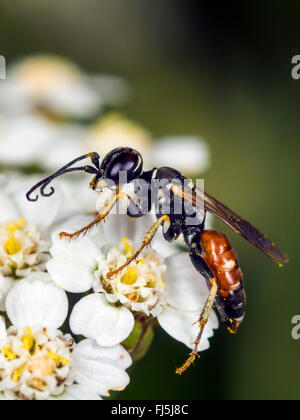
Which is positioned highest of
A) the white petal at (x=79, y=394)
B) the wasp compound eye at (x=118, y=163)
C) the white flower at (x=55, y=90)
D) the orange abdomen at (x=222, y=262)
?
the white flower at (x=55, y=90)

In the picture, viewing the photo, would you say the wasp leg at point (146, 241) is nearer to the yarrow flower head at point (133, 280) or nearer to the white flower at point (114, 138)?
the yarrow flower head at point (133, 280)

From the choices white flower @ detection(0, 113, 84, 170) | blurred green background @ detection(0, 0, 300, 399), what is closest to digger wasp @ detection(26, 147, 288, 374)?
blurred green background @ detection(0, 0, 300, 399)

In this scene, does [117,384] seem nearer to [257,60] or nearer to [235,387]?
[235,387]

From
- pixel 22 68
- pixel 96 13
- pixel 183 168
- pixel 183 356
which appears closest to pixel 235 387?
pixel 183 356

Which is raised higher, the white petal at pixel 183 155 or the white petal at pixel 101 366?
the white petal at pixel 183 155

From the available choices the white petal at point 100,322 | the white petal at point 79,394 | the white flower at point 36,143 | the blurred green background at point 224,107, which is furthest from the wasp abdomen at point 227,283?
the white flower at point 36,143

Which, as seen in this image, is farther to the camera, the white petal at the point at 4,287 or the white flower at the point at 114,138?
the white flower at the point at 114,138
